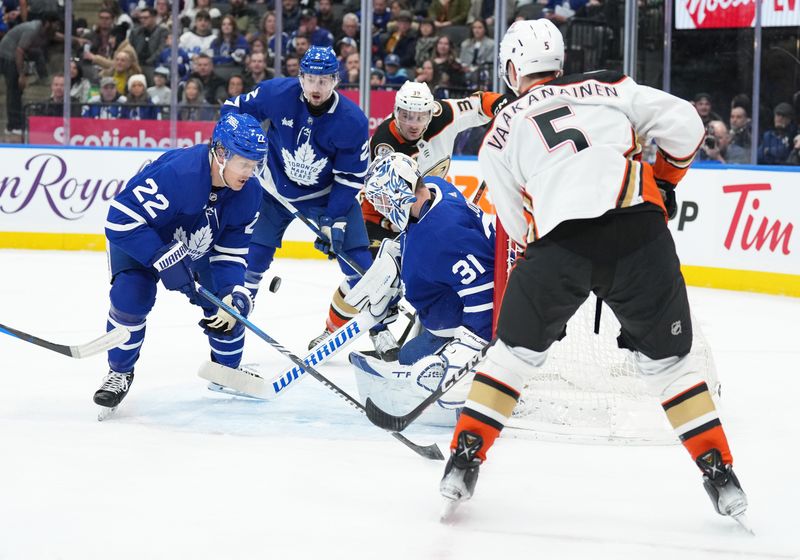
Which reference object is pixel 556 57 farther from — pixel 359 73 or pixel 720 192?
pixel 359 73

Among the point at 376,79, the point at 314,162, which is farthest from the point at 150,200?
the point at 376,79

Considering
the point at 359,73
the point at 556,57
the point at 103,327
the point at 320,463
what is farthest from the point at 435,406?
the point at 359,73

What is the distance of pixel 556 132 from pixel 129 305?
146cm

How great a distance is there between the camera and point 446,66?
766cm

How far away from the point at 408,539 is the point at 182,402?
1398 millimetres

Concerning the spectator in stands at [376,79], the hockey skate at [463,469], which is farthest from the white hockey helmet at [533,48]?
the spectator in stands at [376,79]

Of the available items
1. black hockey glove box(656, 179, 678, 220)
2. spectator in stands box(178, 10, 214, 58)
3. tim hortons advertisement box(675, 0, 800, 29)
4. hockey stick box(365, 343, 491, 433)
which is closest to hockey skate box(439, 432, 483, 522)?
hockey stick box(365, 343, 491, 433)

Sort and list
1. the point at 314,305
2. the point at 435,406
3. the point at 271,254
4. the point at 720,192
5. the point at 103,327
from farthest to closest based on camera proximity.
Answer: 1. the point at 720,192
2. the point at 314,305
3. the point at 103,327
4. the point at 271,254
5. the point at 435,406

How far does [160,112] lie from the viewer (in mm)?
7734

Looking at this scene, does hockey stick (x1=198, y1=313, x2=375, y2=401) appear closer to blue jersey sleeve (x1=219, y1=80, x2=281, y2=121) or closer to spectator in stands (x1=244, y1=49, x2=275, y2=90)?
blue jersey sleeve (x1=219, y1=80, x2=281, y2=121)

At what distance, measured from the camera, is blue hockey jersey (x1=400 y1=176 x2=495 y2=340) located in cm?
298

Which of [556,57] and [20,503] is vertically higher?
[556,57]

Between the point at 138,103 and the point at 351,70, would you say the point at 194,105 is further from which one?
the point at 351,70

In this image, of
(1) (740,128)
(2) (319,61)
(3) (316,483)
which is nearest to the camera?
(3) (316,483)
